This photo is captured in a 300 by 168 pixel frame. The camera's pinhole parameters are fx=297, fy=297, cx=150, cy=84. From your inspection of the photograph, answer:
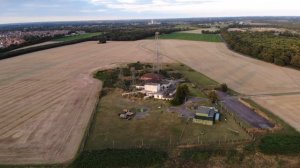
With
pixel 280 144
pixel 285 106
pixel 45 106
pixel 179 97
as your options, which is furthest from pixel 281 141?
pixel 45 106

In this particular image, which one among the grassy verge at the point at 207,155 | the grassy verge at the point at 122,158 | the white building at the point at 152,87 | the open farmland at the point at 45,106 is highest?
the white building at the point at 152,87

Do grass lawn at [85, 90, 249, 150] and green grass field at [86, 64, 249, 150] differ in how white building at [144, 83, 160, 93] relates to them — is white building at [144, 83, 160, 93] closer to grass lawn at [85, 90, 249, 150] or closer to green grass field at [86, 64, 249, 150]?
green grass field at [86, 64, 249, 150]

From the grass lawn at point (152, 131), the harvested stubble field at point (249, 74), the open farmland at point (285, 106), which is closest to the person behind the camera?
the grass lawn at point (152, 131)

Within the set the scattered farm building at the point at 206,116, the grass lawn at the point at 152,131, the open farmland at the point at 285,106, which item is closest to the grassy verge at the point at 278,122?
the open farmland at the point at 285,106

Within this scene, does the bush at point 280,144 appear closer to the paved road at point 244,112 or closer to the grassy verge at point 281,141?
the grassy verge at point 281,141

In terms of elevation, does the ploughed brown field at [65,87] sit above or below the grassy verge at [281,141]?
above

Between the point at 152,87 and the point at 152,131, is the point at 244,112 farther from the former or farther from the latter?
the point at 152,87
